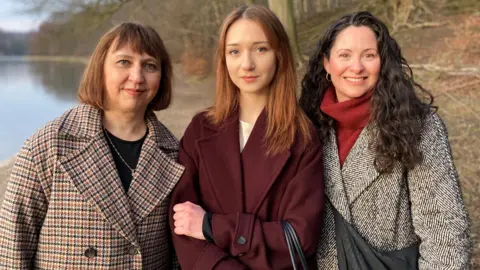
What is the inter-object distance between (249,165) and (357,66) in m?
0.61

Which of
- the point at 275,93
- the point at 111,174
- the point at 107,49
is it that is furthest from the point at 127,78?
the point at 275,93

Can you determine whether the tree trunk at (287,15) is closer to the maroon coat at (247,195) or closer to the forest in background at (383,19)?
the forest in background at (383,19)

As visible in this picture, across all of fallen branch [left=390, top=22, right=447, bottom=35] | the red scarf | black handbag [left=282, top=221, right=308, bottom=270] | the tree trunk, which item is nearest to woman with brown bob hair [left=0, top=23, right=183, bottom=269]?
black handbag [left=282, top=221, right=308, bottom=270]

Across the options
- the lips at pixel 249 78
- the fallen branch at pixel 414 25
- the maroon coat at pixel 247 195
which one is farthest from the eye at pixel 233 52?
the fallen branch at pixel 414 25

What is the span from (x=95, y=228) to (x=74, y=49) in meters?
7.07

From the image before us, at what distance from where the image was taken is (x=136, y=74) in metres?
2.00

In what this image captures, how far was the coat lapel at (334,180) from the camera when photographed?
1.88m

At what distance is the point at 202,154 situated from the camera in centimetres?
194

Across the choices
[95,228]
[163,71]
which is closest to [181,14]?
[163,71]

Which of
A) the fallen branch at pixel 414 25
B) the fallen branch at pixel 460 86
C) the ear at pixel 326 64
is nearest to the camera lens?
the ear at pixel 326 64

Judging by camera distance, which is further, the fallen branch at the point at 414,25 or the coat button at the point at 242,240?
the fallen branch at the point at 414,25

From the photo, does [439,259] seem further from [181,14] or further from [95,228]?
[181,14]

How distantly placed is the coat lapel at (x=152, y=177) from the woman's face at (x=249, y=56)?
1.57ft

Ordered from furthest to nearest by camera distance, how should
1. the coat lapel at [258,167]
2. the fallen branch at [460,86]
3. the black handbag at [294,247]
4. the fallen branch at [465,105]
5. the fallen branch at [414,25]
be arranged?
the fallen branch at [414,25]
the fallen branch at [460,86]
the fallen branch at [465,105]
the coat lapel at [258,167]
the black handbag at [294,247]
